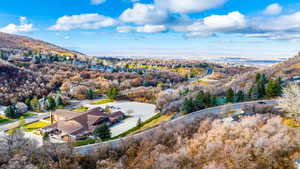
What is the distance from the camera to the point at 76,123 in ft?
136

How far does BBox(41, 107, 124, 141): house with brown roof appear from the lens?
1492 inches

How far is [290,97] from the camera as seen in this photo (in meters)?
22.5

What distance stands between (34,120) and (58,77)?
44.7 meters

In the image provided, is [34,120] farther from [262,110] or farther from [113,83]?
[262,110]

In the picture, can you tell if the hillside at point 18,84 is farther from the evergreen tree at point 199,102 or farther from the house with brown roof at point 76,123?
the evergreen tree at point 199,102

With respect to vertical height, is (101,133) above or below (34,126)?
above

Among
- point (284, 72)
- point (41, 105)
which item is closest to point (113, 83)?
point (41, 105)

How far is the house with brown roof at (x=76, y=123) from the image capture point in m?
37.9

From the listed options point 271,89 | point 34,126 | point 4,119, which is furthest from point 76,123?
point 271,89

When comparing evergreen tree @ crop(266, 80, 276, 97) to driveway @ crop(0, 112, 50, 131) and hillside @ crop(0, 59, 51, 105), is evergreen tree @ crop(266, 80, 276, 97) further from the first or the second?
hillside @ crop(0, 59, 51, 105)

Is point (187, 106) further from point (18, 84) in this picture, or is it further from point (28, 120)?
point (18, 84)

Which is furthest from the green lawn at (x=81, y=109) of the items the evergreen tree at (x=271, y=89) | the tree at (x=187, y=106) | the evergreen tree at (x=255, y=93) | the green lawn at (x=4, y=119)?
the evergreen tree at (x=271, y=89)

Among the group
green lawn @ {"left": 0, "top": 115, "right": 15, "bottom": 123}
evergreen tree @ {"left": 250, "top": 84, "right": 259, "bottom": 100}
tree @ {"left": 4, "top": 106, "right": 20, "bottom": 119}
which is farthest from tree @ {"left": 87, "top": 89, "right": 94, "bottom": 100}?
evergreen tree @ {"left": 250, "top": 84, "right": 259, "bottom": 100}

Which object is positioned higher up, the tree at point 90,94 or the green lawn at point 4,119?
the tree at point 90,94
